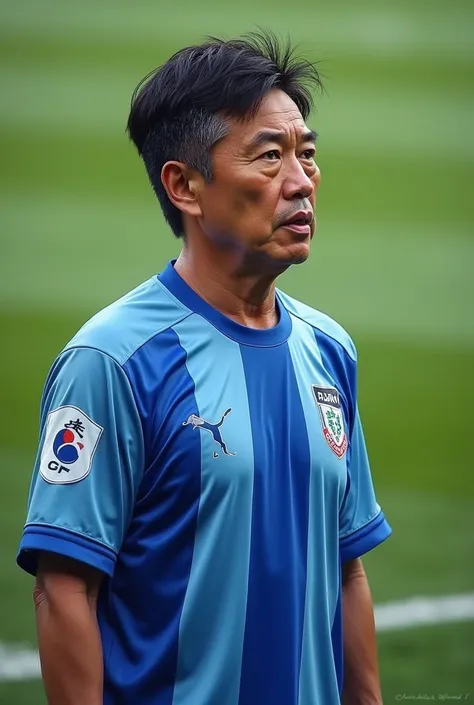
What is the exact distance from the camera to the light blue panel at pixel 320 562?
2023mm

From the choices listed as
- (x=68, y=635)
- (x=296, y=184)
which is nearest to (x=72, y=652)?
(x=68, y=635)

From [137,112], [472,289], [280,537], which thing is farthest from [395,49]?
[280,537]

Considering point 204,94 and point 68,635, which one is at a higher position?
point 204,94

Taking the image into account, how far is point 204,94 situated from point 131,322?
42 centimetres

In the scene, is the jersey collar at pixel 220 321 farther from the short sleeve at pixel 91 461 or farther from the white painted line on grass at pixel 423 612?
the white painted line on grass at pixel 423 612

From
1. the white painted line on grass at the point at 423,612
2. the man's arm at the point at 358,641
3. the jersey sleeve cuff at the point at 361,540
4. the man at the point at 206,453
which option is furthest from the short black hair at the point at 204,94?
the white painted line on grass at the point at 423,612

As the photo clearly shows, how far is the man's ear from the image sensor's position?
2.14 m

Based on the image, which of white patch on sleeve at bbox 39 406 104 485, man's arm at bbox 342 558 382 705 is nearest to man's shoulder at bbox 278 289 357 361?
man's arm at bbox 342 558 382 705

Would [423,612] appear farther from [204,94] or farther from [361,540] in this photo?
[204,94]

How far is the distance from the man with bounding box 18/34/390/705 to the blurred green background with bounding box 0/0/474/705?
7.58 feet

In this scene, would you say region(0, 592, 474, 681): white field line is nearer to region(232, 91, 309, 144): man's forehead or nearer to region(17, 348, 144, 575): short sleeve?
region(17, 348, 144, 575): short sleeve

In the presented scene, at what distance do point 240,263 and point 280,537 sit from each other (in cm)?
48

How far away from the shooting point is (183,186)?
2164 mm

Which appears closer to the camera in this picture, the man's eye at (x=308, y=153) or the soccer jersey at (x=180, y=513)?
the soccer jersey at (x=180, y=513)
